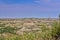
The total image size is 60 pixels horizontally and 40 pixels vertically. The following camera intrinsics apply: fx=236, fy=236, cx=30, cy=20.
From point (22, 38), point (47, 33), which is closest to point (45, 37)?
point (47, 33)

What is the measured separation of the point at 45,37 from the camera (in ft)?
45.6

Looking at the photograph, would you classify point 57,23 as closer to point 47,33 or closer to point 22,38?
point 47,33

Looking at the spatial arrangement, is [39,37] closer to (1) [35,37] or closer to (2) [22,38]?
(1) [35,37]

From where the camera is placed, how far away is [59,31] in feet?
45.3

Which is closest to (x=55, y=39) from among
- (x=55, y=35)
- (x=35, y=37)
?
(x=55, y=35)

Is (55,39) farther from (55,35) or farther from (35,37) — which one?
(35,37)

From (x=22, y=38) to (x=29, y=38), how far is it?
41 cm

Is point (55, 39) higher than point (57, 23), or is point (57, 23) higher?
point (57, 23)

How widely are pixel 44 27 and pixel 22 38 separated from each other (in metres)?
1.47

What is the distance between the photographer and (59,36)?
13.6m

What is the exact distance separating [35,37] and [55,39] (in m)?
1.30

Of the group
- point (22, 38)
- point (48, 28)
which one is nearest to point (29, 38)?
point (22, 38)

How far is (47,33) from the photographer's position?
45.3 ft

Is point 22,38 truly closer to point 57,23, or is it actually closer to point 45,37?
point 45,37
